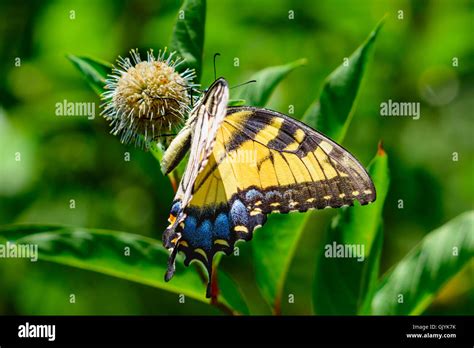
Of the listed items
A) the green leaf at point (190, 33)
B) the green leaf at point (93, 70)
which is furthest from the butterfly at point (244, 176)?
the green leaf at point (93, 70)

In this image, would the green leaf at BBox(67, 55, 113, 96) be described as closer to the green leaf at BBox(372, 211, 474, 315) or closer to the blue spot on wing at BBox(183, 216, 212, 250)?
the blue spot on wing at BBox(183, 216, 212, 250)

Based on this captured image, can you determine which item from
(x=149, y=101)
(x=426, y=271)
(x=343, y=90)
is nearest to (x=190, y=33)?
(x=149, y=101)

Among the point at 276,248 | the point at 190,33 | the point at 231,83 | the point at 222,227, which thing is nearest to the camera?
the point at 190,33

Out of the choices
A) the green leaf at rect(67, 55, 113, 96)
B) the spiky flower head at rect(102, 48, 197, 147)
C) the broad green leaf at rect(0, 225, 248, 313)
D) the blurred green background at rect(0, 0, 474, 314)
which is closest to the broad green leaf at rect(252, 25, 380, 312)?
the broad green leaf at rect(0, 225, 248, 313)

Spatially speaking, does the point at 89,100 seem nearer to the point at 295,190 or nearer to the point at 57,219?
the point at 57,219

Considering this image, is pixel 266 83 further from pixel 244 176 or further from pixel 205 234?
pixel 205 234

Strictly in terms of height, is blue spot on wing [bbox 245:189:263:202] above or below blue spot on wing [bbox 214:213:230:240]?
above
